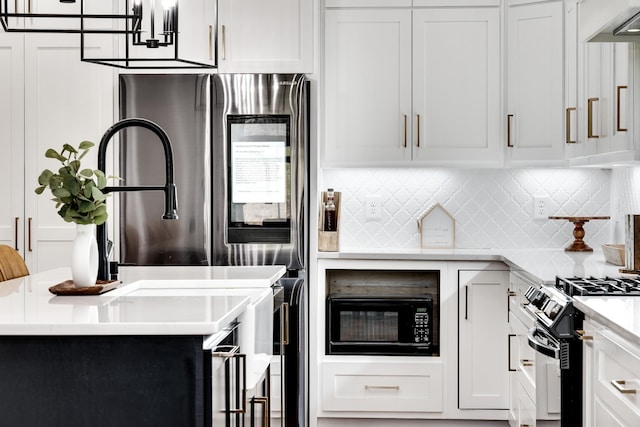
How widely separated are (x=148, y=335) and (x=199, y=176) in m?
2.07

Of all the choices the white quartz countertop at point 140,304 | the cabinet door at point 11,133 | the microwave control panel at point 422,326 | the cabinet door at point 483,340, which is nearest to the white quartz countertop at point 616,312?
the white quartz countertop at point 140,304

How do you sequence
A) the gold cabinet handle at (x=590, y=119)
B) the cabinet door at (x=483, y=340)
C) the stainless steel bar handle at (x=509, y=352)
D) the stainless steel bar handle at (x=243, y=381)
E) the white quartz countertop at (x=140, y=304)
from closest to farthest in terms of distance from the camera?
the white quartz countertop at (x=140, y=304) → the stainless steel bar handle at (x=243, y=381) → the gold cabinet handle at (x=590, y=119) → the stainless steel bar handle at (x=509, y=352) → the cabinet door at (x=483, y=340)

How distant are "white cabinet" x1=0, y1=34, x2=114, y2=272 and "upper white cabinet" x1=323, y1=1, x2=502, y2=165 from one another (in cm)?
130

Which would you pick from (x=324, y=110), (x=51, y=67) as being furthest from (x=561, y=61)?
(x=51, y=67)

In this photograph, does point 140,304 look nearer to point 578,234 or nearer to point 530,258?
point 530,258

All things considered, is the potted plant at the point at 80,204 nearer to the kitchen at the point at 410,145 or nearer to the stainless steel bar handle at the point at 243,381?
the stainless steel bar handle at the point at 243,381

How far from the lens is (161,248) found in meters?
3.71

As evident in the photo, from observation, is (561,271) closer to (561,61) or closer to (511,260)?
(511,260)

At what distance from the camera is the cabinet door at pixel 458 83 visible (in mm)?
4145

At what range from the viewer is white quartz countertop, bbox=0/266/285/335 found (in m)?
1.64

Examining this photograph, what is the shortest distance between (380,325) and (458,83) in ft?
4.59

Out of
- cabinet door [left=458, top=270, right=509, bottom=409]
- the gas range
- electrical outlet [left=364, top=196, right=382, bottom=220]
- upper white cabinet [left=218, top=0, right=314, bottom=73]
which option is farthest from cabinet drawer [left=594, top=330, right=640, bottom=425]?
electrical outlet [left=364, top=196, right=382, bottom=220]

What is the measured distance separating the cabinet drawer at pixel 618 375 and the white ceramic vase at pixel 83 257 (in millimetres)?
1441

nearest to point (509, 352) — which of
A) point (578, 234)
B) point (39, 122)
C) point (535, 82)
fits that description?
point (578, 234)
